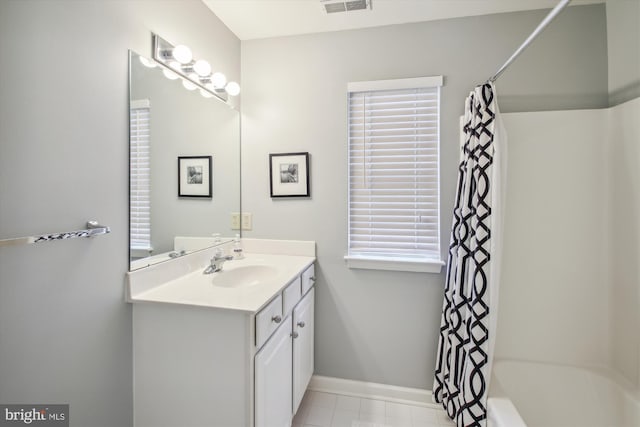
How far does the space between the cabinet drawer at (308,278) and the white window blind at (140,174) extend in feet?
2.75

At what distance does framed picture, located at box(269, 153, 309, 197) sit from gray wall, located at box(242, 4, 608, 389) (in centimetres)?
5

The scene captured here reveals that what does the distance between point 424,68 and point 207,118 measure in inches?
54.3

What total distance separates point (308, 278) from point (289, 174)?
2.34ft

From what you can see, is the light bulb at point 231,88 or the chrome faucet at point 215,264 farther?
the light bulb at point 231,88

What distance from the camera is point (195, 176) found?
1652 mm

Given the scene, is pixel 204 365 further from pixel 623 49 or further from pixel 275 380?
pixel 623 49

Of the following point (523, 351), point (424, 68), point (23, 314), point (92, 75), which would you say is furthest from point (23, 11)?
point (523, 351)

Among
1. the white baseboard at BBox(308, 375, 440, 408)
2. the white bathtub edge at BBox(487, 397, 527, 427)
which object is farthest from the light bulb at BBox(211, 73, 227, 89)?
the white bathtub edge at BBox(487, 397, 527, 427)

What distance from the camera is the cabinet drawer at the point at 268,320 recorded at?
1.15 metres

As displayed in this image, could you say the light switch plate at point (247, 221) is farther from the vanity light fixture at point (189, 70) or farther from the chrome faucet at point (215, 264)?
the vanity light fixture at point (189, 70)

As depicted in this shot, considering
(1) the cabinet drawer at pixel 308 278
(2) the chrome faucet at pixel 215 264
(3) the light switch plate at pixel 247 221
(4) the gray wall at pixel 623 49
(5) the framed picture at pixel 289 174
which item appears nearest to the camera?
(4) the gray wall at pixel 623 49

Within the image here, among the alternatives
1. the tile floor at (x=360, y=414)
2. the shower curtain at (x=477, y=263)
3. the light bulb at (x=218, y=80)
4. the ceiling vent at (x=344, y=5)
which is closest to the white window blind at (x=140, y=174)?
the light bulb at (x=218, y=80)

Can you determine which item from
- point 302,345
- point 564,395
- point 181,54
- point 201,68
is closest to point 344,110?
point 201,68

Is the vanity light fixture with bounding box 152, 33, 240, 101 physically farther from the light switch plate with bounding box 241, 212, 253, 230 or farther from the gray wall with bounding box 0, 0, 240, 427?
the light switch plate with bounding box 241, 212, 253, 230
